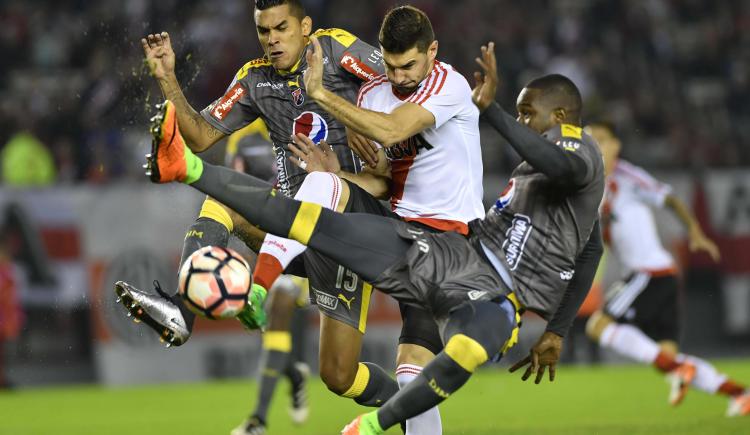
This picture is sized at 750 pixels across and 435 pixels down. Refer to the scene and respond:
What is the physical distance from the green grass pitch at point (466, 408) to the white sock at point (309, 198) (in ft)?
9.46

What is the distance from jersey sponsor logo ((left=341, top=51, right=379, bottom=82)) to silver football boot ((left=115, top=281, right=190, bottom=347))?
1662 mm

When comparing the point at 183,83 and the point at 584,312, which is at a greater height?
the point at 183,83

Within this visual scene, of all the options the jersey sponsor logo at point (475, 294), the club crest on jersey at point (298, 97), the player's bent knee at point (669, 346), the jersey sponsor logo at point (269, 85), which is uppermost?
the jersey sponsor logo at point (269, 85)

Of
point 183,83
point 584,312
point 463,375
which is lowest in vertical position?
point 584,312

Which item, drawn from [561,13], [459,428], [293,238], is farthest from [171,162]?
[561,13]

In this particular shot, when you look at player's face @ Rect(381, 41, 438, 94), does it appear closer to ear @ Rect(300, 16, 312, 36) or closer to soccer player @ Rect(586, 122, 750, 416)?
ear @ Rect(300, 16, 312, 36)

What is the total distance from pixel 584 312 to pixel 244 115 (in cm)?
843

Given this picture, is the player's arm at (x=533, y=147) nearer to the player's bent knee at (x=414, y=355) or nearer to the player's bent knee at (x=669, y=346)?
the player's bent knee at (x=414, y=355)

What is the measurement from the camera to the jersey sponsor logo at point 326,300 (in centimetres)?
681

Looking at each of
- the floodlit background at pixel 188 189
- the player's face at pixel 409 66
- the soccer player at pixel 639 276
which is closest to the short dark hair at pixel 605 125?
the soccer player at pixel 639 276

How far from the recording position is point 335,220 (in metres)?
5.88

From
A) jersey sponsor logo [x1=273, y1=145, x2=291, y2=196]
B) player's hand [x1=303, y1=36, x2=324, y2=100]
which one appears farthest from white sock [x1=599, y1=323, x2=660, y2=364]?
player's hand [x1=303, y1=36, x2=324, y2=100]

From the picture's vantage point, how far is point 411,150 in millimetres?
6453

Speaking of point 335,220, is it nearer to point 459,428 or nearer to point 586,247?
point 586,247
